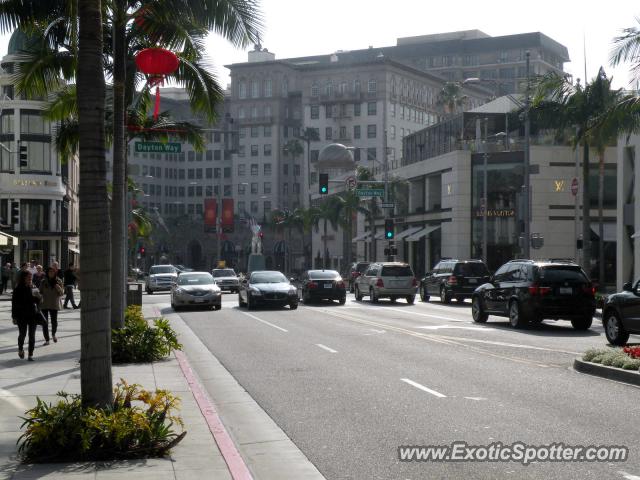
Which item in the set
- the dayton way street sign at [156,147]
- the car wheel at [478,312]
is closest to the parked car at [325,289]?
the car wheel at [478,312]

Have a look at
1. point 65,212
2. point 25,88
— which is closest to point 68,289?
point 25,88

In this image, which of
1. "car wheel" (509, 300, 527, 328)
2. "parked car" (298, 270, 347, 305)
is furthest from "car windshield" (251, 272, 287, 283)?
"car wheel" (509, 300, 527, 328)

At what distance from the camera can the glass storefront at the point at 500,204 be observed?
6481 centimetres

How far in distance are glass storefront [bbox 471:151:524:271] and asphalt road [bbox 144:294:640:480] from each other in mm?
40416

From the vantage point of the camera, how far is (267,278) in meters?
37.7

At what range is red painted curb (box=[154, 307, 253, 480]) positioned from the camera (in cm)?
798

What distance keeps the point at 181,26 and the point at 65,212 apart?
55.6 meters

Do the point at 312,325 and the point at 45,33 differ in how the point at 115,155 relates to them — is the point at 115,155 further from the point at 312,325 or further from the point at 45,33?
the point at 312,325

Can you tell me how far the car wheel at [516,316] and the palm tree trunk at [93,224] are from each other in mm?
18355

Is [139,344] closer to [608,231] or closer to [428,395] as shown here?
[428,395]

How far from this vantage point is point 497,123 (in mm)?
72500

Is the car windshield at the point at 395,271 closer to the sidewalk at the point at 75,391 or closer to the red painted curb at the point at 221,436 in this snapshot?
the sidewalk at the point at 75,391

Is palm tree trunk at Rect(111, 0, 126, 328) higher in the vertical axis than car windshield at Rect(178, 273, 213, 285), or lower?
higher

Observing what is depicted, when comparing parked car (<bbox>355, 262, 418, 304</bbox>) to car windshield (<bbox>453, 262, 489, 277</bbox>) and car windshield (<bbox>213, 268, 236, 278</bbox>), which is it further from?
car windshield (<bbox>213, 268, 236, 278</bbox>)
